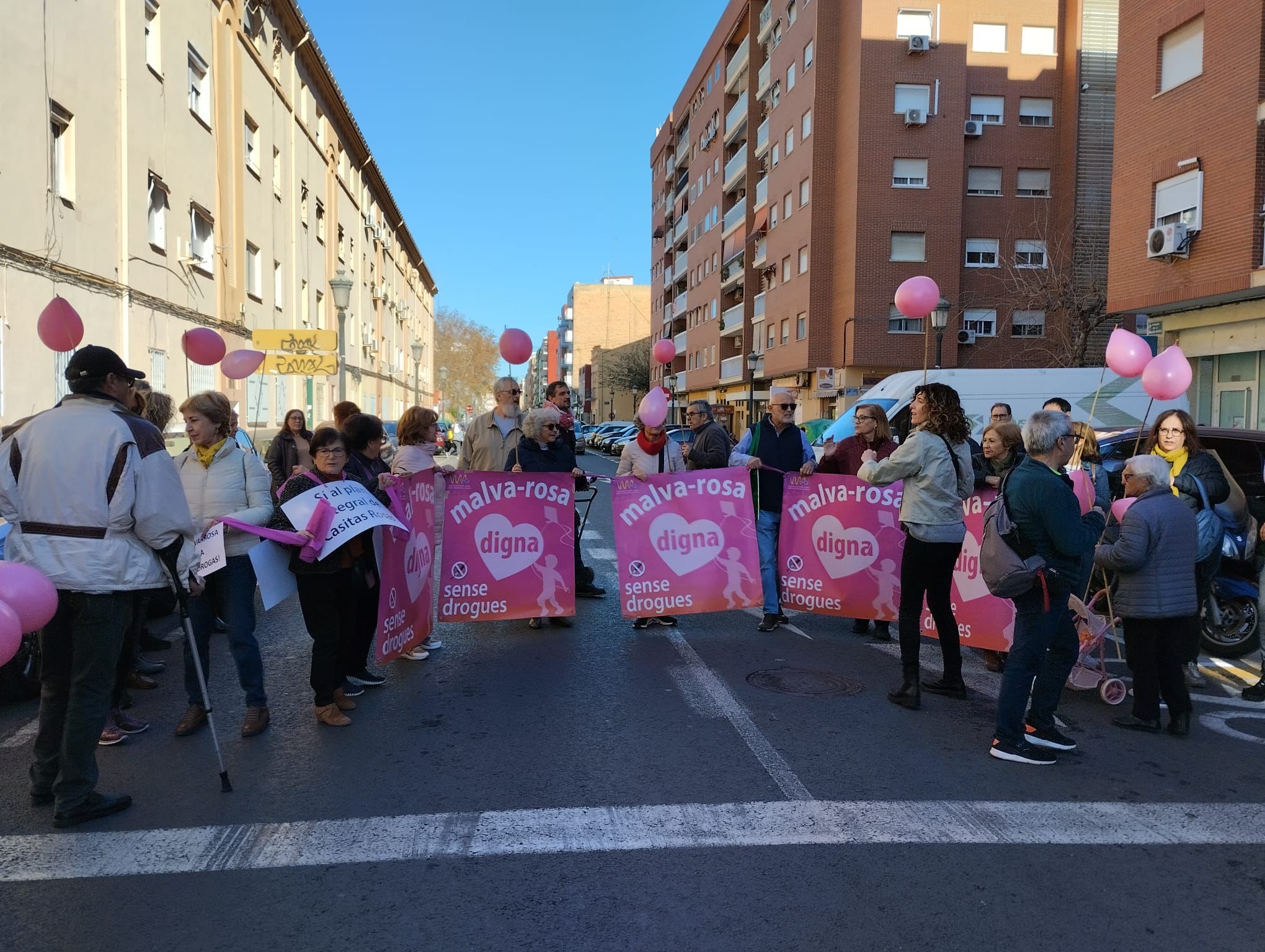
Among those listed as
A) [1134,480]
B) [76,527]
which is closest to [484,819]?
[76,527]

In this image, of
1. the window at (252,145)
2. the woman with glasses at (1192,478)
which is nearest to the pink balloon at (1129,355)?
the woman with glasses at (1192,478)

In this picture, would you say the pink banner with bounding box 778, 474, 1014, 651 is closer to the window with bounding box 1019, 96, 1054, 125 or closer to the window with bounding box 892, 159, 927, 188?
the window with bounding box 892, 159, 927, 188

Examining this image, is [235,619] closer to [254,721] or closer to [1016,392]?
[254,721]

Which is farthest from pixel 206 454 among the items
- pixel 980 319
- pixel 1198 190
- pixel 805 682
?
pixel 980 319

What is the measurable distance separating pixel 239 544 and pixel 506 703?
5.90 ft

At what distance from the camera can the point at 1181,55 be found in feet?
62.9

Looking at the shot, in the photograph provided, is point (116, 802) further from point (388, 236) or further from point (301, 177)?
point (388, 236)

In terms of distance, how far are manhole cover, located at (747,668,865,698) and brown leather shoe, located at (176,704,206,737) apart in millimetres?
3305

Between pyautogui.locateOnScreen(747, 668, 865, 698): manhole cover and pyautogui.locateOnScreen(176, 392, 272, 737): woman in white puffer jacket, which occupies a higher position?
pyautogui.locateOnScreen(176, 392, 272, 737): woman in white puffer jacket

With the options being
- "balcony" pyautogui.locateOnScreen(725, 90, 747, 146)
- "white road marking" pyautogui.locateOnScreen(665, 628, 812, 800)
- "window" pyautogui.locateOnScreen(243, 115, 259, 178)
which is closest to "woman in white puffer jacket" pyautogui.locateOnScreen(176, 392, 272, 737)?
"white road marking" pyautogui.locateOnScreen(665, 628, 812, 800)

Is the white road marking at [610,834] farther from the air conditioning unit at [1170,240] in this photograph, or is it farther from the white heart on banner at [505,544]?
the air conditioning unit at [1170,240]

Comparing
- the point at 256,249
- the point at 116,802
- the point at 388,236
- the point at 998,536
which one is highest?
the point at 388,236

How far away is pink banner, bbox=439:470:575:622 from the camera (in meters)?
7.18

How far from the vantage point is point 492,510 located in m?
7.28
